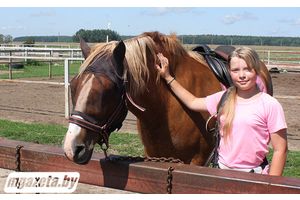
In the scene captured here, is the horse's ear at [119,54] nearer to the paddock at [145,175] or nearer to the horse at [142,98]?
the horse at [142,98]

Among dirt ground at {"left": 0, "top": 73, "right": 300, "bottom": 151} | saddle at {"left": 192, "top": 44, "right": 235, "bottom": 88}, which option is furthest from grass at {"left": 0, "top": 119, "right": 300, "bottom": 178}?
saddle at {"left": 192, "top": 44, "right": 235, "bottom": 88}

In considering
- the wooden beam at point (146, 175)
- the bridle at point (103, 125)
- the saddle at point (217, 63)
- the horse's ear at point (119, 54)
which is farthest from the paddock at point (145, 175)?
the saddle at point (217, 63)

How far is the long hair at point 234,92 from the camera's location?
2277mm

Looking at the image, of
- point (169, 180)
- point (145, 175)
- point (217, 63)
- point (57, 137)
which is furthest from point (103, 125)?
point (57, 137)

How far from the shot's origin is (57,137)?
23.7 feet

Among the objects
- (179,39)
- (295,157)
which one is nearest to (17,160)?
(179,39)

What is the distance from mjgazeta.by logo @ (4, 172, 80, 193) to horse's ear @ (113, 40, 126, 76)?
0.60 meters

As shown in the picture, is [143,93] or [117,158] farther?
[143,93]

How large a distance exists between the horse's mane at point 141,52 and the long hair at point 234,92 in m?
0.55

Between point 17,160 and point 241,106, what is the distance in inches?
50.2

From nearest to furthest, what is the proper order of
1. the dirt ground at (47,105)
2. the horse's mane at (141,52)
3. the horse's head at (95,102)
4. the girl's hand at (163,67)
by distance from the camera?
the horse's head at (95,102)
the horse's mane at (141,52)
the girl's hand at (163,67)
the dirt ground at (47,105)

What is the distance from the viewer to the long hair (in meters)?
2.28

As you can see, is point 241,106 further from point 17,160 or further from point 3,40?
point 3,40

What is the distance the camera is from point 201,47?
4016 mm
